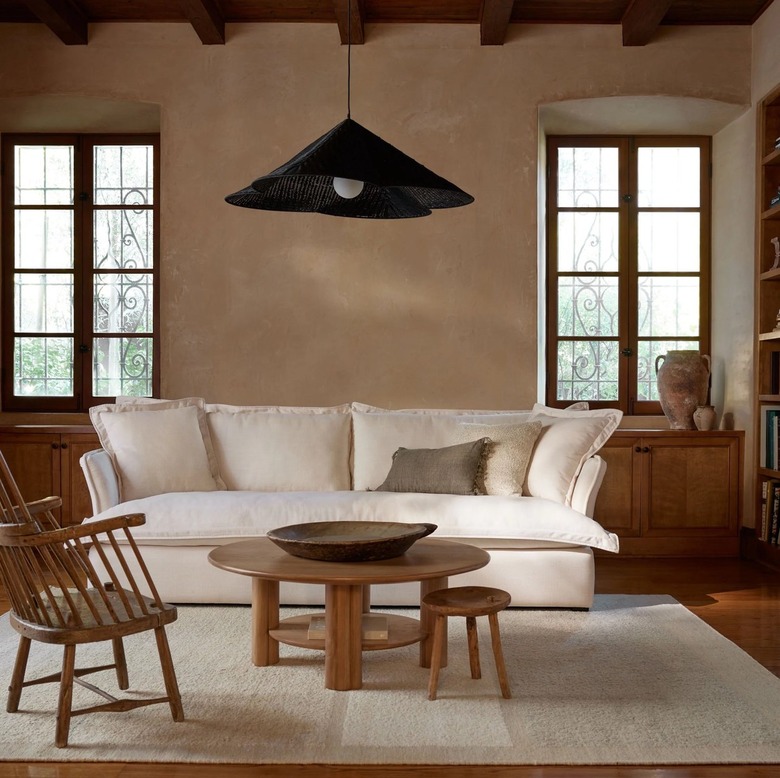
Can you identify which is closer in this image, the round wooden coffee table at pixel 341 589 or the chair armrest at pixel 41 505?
the round wooden coffee table at pixel 341 589

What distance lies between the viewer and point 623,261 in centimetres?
633

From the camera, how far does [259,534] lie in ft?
13.9

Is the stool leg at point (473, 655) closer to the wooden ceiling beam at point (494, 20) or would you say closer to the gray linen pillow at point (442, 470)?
the gray linen pillow at point (442, 470)

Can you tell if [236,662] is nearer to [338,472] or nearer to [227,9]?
[338,472]

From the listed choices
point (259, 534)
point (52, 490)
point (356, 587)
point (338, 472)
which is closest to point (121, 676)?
point (356, 587)

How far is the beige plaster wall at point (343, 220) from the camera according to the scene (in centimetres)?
590

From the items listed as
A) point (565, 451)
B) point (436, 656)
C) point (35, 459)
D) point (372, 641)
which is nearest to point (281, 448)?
point (565, 451)

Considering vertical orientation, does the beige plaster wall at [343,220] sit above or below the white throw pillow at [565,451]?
above

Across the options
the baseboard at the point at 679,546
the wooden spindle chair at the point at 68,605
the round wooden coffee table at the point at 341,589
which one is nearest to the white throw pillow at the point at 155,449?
the round wooden coffee table at the point at 341,589

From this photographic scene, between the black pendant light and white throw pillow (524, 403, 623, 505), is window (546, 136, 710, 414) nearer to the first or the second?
white throw pillow (524, 403, 623, 505)

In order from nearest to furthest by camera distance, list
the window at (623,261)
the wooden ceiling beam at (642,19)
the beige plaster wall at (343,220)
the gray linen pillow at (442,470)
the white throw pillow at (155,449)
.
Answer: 1. the gray linen pillow at (442,470)
2. the white throw pillow at (155,449)
3. the wooden ceiling beam at (642,19)
4. the beige plaster wall at (343,220)
5. the window at (623,261)

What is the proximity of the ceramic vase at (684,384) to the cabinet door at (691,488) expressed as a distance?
225 millimetres

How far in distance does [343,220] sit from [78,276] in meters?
1.95

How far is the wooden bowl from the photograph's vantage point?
3080 mm
